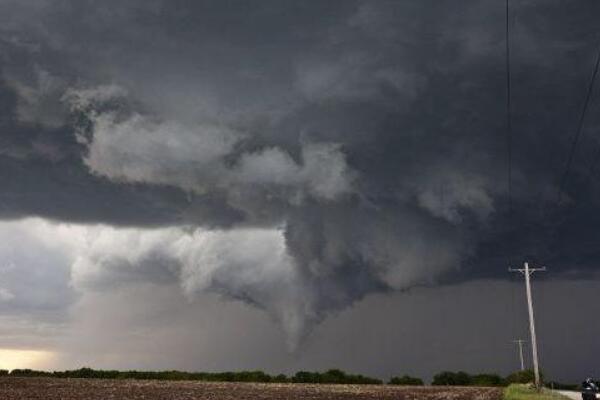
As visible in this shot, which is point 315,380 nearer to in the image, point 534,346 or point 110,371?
point 110,371

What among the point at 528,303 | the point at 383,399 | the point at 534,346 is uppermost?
the point at 528,303

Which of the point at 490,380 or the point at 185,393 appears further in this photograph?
the point at 490,380

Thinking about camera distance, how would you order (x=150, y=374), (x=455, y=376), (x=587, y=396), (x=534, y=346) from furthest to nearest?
Answer: (x=455, y=376)
(x=150, y=374)
(x=534, y=346)
(x=587, y=396)

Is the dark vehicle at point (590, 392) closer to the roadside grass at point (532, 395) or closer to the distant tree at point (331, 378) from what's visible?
the roadside grass at point (532, 395)

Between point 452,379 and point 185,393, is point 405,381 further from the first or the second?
point 185,393

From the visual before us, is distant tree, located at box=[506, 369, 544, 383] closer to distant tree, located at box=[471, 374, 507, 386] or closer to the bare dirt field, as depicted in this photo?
distant tree, located at box=[471, 374, 507, 386]

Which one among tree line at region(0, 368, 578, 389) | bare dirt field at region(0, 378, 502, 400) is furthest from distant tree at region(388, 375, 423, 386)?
bare dirt field at region(0, 378, 502, 400)

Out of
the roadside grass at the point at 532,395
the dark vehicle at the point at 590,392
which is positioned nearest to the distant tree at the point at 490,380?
the roadside grass at the point at 532,395

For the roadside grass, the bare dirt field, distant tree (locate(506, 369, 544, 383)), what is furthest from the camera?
distant tree (locate(506, 369, 544, 383))

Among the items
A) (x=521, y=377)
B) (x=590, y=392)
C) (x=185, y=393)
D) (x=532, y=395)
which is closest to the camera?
(x=590, y=392)

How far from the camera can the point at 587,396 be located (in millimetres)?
46938

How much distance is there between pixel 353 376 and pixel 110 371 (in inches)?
1865

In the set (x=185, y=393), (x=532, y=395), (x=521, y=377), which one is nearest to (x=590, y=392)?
(x=532, y=395)

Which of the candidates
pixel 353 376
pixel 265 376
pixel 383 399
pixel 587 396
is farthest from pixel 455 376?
pixel 587 396
